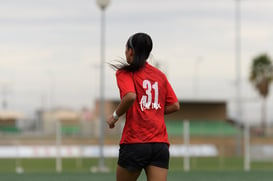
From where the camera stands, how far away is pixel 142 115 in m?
6.63

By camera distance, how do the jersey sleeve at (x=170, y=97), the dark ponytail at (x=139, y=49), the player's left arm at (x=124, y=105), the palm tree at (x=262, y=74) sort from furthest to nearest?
the palm tree at (x=262, y=74), the jersey sleeve at (x=170, y=97), the dark ponytail at (x=139, y=49), the player's left arm at (x=124, y=105)

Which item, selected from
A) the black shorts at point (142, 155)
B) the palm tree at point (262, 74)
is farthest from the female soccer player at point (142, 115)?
the palm tree at point (262, 74)

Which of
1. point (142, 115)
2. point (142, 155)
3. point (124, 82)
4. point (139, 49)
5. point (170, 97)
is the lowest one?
point (142, 155)

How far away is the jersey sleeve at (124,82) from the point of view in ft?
21.4

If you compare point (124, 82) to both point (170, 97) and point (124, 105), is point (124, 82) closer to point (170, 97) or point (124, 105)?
point (124, 105)

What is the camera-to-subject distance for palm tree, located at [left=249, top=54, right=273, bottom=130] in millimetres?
74000

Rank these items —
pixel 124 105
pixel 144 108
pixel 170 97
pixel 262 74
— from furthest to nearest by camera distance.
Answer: pixel 262 74
pixel 170 97
pixel 144 108
pixel 124 105

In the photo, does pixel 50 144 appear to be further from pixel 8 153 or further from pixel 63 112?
pixel 63 112

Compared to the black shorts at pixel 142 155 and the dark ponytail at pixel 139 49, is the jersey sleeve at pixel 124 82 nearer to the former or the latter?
the dark ponytail at pixel 139 49

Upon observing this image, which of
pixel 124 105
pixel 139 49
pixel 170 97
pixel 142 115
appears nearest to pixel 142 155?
pixel 142 115

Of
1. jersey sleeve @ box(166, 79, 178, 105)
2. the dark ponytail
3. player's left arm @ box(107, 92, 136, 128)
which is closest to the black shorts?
player's left arm @ box(107, 92, 136, 128)

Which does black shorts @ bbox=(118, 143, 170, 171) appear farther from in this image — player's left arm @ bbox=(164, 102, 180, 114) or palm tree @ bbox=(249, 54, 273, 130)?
palm tree @ bbox=(249, 54, 273, 130)

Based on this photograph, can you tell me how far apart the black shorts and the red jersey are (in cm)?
4

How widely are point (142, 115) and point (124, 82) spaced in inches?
12.9
